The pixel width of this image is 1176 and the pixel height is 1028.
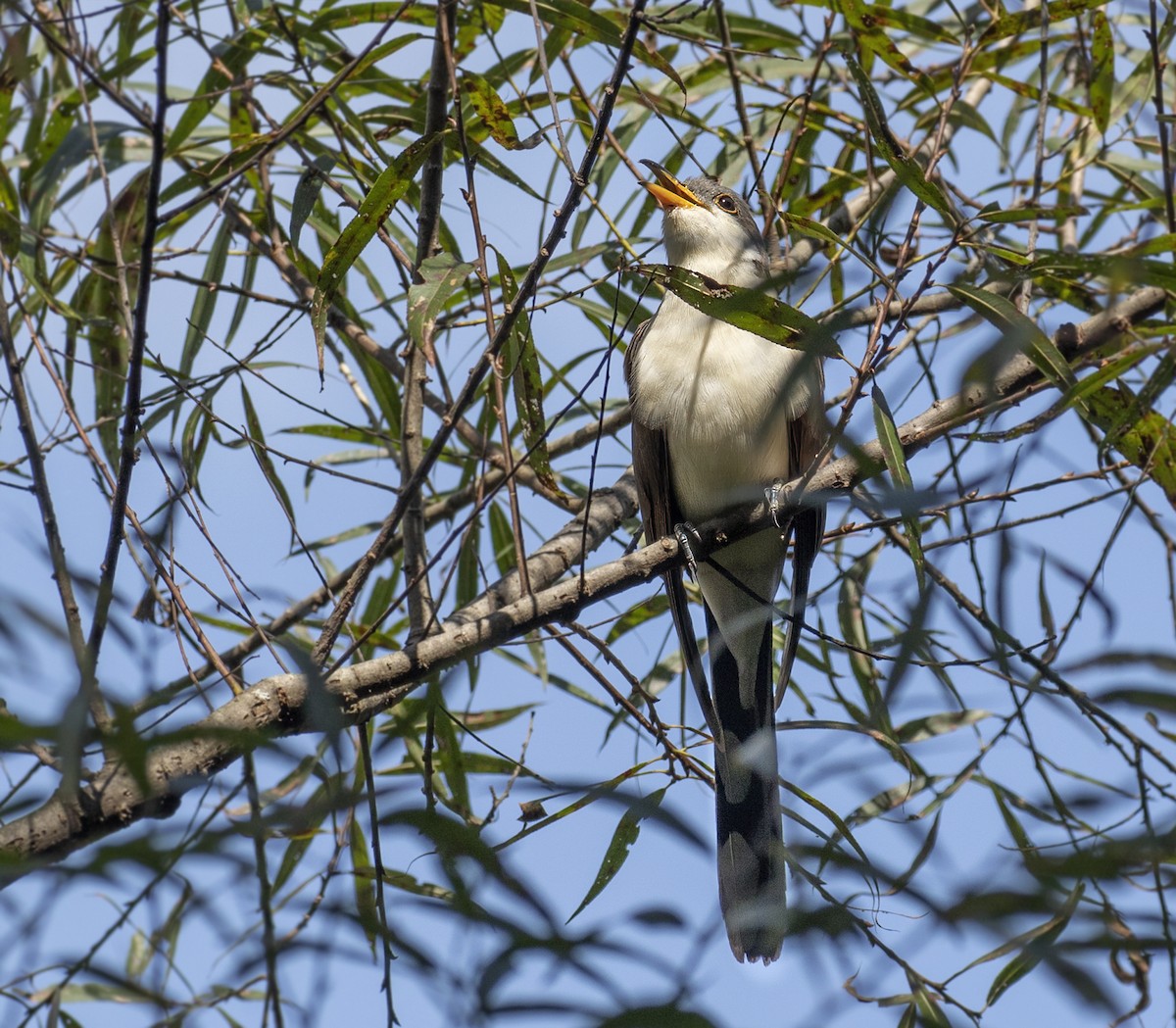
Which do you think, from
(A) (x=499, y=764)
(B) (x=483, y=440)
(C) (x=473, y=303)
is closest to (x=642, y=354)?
(C) (x=473, y=303)

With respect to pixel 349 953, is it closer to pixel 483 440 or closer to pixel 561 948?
pixel 561 948

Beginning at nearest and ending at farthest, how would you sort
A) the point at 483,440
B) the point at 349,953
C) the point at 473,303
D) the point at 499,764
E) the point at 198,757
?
1. the point at 349,953
2. the point at 198,757
3. the point at 483,440
4. the point at 499,764
5. the point at 473,303

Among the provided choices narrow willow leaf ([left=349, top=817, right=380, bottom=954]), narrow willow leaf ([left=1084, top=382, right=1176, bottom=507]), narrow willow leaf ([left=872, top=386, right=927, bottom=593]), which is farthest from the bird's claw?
narrow willow leaf ([left=349, top=817, right=380, bottom=954])

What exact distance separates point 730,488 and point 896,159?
147 cm

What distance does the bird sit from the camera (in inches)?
125

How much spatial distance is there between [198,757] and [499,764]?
1.26 meters

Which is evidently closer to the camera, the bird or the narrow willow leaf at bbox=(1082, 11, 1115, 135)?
the narrow willow leaf at bbox=(1082, 11, 1115, 135)

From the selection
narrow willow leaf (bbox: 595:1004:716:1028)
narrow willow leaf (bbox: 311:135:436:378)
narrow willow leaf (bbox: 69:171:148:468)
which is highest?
narrow willow leaf (bbox: 69:171:148:468)

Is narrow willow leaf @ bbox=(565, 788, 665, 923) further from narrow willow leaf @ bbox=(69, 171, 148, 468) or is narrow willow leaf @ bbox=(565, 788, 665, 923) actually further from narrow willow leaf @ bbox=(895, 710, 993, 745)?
narrow willow leaf @ bbox=(69, 171, 148, 468)

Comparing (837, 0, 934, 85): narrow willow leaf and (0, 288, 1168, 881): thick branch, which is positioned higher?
(837, 0, 934, 85): narrow willow leaf

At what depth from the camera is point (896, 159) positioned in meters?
2.14

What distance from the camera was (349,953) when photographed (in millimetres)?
1310

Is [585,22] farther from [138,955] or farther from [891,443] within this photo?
[138,955]

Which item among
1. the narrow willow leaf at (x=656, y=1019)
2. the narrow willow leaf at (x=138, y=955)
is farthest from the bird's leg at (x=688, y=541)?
the narrow willow leaf at (x=138, y=955)
